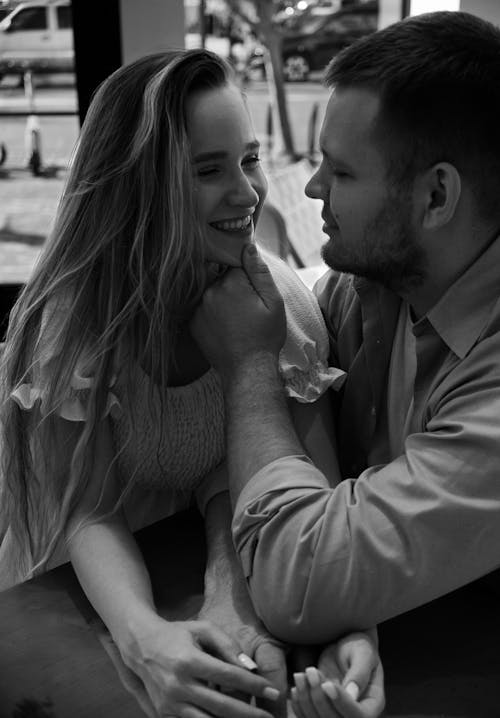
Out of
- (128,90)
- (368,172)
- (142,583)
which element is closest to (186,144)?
(128,90)

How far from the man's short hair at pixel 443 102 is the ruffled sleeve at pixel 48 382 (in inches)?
19.2

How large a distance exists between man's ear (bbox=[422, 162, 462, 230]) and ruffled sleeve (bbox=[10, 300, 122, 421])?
489 mm

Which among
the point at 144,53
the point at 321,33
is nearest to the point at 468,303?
the point at 144,53

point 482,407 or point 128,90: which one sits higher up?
point 128,90

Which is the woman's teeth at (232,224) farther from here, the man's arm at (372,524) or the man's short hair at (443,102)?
the man's arm at (372,524)

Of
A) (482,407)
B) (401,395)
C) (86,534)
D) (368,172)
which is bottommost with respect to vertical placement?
(86,534)

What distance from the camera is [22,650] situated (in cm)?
98

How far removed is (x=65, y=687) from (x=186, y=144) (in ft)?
2.34

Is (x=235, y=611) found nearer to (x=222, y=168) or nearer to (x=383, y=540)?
(x=383, y=540)

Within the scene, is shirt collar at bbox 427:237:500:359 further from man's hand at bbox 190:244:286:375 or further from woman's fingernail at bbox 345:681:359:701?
woman's fingernail at bbox 345:681:359:701

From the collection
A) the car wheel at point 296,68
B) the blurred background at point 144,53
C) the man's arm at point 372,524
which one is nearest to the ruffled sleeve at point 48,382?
the man's arm at point 372,524

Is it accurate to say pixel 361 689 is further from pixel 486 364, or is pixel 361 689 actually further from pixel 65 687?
pixel 486 364

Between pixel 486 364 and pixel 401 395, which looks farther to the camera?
pixel 401 395

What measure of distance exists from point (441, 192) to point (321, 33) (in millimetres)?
4231
